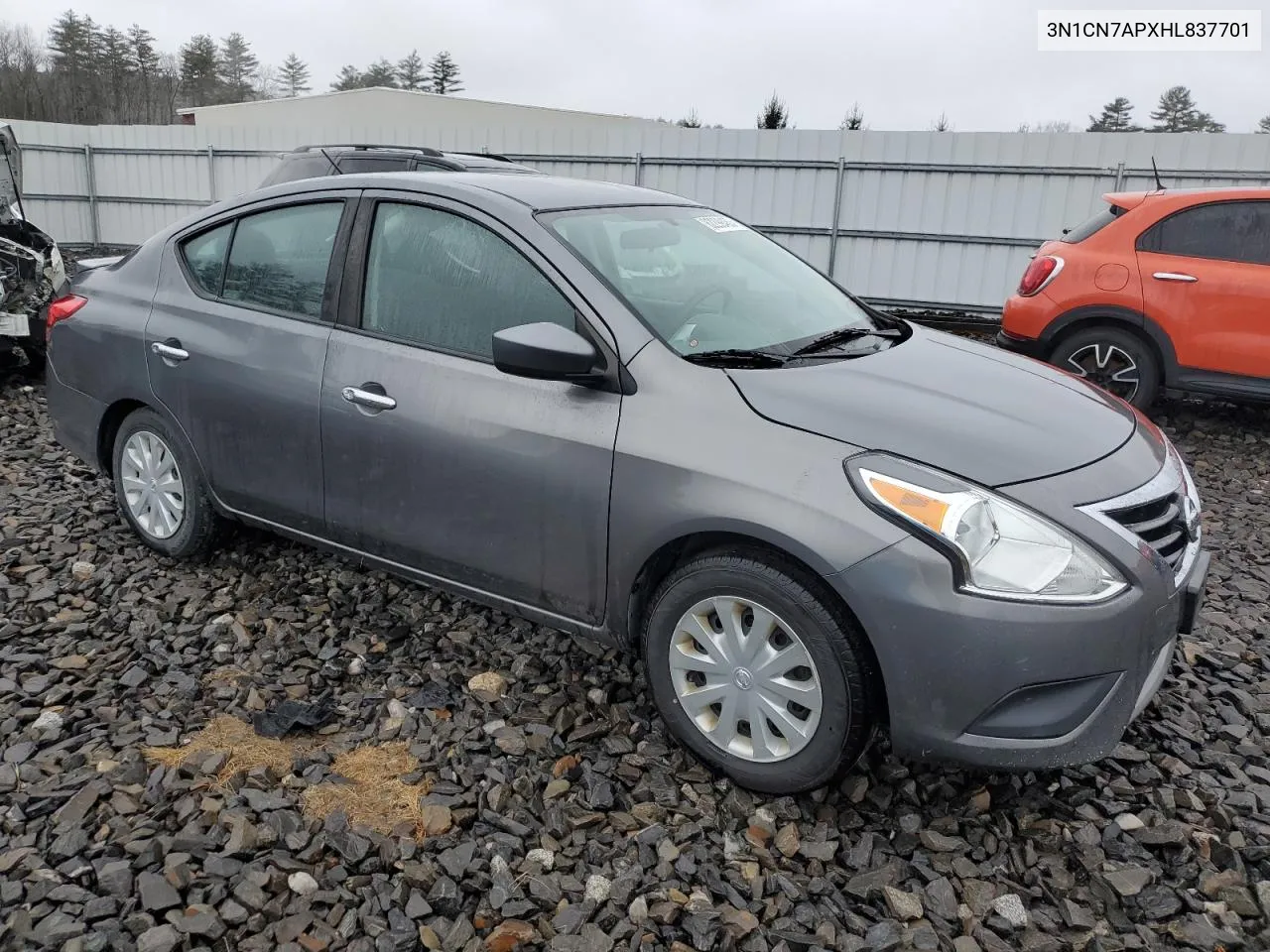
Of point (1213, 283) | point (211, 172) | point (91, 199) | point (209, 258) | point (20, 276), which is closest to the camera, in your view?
point (209, 258)

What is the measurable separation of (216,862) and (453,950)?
0.68m

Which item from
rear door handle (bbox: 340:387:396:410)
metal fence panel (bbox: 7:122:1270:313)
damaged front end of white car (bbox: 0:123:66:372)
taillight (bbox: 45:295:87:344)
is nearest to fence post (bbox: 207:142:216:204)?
metal fence panel (bbox: 7:122:1270:313)

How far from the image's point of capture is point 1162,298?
6484mm

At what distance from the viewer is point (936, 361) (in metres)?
3.11

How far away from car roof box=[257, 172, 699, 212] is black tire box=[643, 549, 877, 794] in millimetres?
1374

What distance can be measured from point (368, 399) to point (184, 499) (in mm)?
1299

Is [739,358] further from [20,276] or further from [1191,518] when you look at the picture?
[20,276]

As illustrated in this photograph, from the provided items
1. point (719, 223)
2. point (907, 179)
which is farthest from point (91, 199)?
point (719, 223)

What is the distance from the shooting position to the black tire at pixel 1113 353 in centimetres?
667

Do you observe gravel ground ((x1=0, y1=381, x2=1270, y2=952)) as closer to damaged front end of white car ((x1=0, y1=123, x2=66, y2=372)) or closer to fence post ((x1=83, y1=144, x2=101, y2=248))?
damaged front end of white car ((x1=0, y1=123, x2=66, y2=372))

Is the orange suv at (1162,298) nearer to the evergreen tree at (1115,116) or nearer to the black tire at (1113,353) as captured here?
the black tire at (1113,353)

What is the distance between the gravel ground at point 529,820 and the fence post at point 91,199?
15476 millimetres

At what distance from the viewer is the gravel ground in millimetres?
2254

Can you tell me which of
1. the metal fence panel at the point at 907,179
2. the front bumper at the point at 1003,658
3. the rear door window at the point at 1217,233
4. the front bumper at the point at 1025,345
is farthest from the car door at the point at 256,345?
the metal fence panel at the point at 907,179
